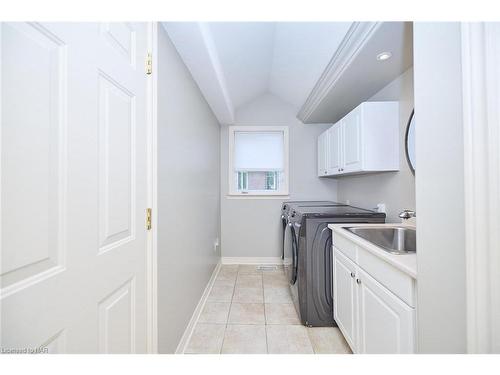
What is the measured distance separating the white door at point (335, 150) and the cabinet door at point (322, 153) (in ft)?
0.41

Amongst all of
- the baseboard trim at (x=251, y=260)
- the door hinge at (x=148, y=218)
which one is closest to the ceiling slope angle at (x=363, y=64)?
the door hinge at (x=148, y=218)

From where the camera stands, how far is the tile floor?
1.62 metres

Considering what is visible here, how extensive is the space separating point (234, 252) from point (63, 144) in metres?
3.10

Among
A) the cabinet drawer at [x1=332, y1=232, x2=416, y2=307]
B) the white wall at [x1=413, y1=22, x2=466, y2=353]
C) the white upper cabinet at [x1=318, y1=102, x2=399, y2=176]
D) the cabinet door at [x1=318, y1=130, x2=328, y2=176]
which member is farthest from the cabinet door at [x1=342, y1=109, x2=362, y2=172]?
the white wall at [x1=413, y1=22, x2=466, y2=353]

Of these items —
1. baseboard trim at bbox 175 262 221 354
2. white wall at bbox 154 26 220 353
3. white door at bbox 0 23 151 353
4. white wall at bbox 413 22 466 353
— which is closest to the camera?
white door at bbox 0 23 151 353

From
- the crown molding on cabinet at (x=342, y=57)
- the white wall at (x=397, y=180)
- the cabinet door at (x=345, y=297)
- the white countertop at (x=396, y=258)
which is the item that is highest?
the crown molding on cabinet at (x=342, y=57)

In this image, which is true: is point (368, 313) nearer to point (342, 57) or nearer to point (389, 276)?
point (389, 276)

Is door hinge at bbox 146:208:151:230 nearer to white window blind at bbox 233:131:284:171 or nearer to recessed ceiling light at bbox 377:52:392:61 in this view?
recessed ceiling light at bbox 377:52:392:61

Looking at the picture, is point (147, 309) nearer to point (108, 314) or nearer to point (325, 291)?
point (108, 314)

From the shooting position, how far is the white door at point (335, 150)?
2.45 m

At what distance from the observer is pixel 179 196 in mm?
1565

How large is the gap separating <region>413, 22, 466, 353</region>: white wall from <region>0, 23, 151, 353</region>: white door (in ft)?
3.54

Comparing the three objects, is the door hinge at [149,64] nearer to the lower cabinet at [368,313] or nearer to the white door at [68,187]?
the white door at [68,187]

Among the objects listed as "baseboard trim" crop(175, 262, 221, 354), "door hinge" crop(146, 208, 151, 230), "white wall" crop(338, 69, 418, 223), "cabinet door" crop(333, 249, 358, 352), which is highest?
"white wall" crop(338, 69, 418, 223)
